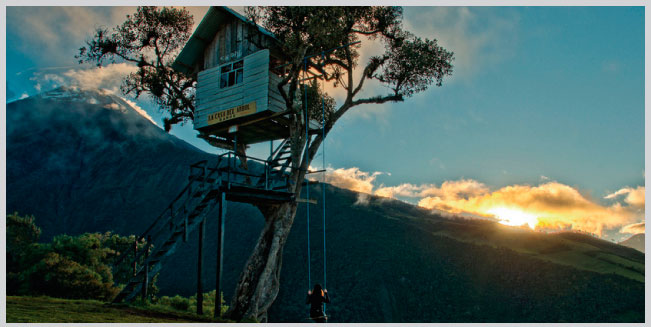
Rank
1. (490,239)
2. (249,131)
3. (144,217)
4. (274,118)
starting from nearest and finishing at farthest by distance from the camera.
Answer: (274,118) < (249,131) < (490,239) < (144,217)

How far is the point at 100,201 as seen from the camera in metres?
94.7

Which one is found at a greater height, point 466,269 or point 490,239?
point 490,239

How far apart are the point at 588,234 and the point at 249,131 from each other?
4361cm

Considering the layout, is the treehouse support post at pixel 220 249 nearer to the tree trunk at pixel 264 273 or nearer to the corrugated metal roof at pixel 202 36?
the tree trunk at pixel 264 273

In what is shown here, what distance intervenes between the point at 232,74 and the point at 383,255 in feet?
125

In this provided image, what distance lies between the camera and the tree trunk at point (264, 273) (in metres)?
16.7

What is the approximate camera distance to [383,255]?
52938 millimetres

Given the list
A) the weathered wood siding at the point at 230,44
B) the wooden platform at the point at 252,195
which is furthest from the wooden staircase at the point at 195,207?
the weathered wood siding at the point at 230,44

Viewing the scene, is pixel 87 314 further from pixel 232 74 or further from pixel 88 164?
pixel 88 164

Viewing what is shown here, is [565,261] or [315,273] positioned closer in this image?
[565,261]

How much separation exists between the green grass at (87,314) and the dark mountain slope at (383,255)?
34626 mm

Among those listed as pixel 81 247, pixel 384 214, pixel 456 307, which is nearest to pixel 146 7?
pixel 81 247

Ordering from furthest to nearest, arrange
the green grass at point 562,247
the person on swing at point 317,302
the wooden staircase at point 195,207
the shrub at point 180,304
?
the green grass at point 562,247 → the shrub at point 180,304 → the wooden staircase at point 195,207 → the person on swing at point 317,302

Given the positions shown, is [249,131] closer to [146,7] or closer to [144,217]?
[146,7]
